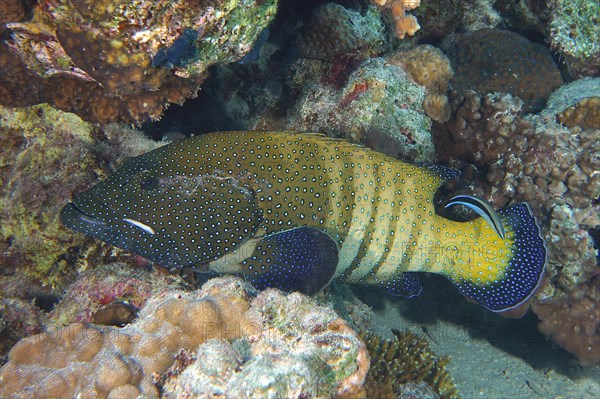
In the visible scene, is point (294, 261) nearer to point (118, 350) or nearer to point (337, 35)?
point (118, 350)

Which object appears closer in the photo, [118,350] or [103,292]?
[118,350]

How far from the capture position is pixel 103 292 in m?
3.93

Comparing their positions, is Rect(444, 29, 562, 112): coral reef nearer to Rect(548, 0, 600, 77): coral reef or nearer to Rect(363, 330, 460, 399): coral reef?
Rect(548, 0, 600, 77): coral reef

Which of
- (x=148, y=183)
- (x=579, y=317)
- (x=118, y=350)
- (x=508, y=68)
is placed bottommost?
(x=579, y=317)

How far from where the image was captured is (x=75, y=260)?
4.56 metres

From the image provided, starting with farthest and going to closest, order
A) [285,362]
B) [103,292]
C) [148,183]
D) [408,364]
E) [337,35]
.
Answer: [337,35] → [408,364] → [103,292] → [148,183] → [285,362]

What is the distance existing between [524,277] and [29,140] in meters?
5.97

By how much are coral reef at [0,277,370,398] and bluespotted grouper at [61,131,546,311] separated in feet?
2.35

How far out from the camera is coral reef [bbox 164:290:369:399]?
2.28 m

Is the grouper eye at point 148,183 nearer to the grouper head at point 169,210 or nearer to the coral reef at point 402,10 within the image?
the grouper head at point 169,210

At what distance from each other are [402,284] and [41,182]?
437 cm

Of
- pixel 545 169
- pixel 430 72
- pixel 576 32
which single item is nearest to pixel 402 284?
pixel 545 169

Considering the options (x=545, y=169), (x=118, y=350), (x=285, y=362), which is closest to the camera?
(x=285, y=362)

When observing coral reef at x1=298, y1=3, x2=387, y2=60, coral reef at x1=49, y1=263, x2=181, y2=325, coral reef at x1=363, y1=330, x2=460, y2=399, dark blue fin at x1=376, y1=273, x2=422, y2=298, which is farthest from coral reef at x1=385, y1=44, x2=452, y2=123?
coral reef at x1=49, y1=263, x2=181, y2=325
